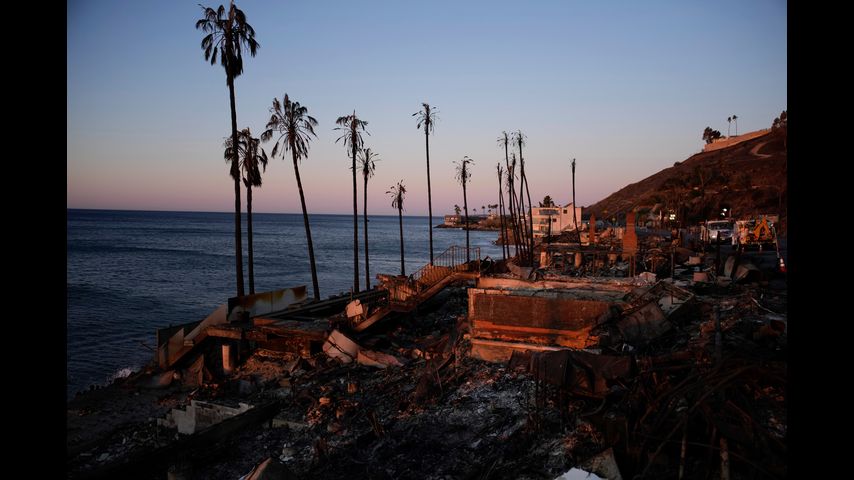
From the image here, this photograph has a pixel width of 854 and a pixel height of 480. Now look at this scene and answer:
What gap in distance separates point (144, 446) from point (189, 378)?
543cm

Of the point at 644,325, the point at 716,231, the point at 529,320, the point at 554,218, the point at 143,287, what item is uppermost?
the point at 554,218

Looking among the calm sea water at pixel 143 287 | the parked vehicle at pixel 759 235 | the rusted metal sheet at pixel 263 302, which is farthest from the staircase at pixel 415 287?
the parked vehicle at pixel 759 235

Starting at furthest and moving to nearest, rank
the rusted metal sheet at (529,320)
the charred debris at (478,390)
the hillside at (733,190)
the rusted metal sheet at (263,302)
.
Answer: the hillside at (733,190), the rusted metal sheet at (263,302), the rusted metal sheet at (529,320), the charred debris at (478,390)

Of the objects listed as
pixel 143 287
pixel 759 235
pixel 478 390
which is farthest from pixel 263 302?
pixel 143 287

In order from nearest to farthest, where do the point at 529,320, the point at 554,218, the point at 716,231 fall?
the point at 529,320 < the point at 716,231 < the point at 554,218

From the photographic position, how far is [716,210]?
232 ft

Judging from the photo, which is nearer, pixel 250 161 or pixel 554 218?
pixel 250 161

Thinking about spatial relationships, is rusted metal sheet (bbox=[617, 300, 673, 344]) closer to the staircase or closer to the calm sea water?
the staircase

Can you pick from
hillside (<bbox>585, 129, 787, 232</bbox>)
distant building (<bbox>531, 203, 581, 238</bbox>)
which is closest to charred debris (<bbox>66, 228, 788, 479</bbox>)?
hillside (<bbox>585, 129, 787, 232</bbox>)

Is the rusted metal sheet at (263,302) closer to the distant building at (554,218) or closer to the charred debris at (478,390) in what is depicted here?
the charred debris at (478,390)

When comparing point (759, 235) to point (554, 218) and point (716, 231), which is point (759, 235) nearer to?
point (716, 231)

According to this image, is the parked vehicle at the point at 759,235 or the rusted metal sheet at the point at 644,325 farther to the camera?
the parked vehicle at the point at 759,235
